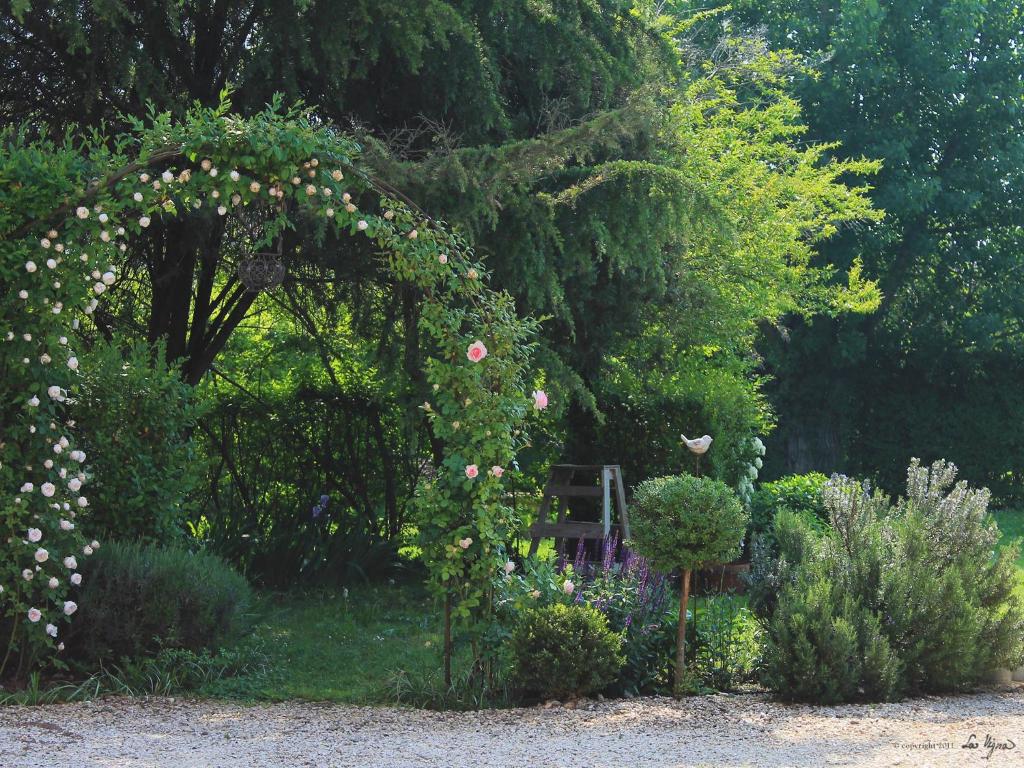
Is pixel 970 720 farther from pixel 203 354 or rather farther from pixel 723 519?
pixel 203 354

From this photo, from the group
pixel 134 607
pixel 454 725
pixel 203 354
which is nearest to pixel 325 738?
pixel 454 725

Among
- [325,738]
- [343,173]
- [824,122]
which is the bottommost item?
[325,738]

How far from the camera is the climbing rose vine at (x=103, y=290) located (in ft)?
17.1

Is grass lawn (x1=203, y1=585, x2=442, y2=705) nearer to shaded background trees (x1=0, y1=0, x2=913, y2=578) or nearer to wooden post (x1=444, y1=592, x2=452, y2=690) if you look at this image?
wooden post (x1=444, y1=592, x2=452, y2=690)

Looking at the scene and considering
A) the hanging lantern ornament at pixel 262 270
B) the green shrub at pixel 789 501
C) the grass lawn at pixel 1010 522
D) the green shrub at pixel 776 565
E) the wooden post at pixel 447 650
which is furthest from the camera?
the grass lawn at pixel 1010 522

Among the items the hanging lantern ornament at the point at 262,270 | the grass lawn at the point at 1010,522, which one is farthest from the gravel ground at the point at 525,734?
the grass lawn at the point at 1010,522

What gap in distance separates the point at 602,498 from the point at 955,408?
31.7 ft

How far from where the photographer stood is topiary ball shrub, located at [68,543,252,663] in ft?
18.0

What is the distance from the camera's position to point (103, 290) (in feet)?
17.6

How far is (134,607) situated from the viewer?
5.52m

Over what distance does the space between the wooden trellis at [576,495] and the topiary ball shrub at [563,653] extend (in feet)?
9.61

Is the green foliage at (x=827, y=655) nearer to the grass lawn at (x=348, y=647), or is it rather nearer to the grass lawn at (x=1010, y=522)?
the grass lawn at (x=348, y=647)

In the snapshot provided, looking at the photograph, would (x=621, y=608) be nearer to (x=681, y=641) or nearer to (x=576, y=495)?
(x=681, y=641)

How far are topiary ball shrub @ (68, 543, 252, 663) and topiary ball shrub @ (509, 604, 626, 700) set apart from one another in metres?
1.60
